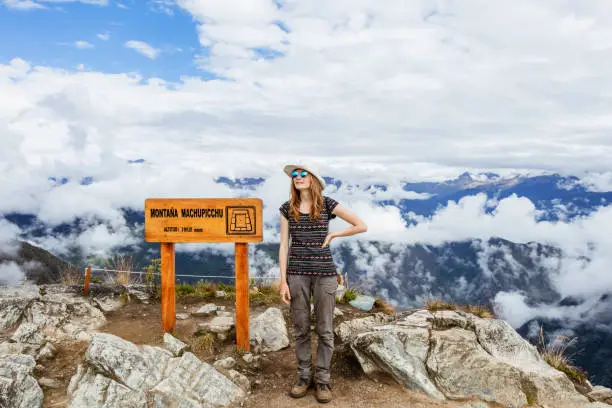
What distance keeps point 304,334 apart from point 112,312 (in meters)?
5.92

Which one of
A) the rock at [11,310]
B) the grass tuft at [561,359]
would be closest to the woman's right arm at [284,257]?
the grass tuft at [561,359]

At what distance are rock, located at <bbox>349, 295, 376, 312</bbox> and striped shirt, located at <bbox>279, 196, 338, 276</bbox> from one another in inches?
224

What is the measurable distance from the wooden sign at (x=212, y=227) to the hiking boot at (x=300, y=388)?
1859 mm

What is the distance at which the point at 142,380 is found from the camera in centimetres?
651

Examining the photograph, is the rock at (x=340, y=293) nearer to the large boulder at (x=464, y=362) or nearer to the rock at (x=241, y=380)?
the large boulder at (x=464, y=362)

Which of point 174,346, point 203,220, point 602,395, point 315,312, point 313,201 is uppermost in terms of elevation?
point 313,201

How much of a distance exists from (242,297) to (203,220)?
1558 mm

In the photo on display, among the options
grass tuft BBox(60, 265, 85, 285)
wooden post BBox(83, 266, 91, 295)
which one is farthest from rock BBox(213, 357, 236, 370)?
grass tuft BBox(60, 265, 85, 285)

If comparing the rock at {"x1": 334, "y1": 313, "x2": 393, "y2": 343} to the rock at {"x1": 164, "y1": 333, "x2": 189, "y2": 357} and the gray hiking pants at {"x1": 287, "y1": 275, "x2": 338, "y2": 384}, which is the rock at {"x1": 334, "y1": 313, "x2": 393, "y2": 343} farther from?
the rock at {"x1": 164, "y1": 333, "x2": 189, "y2": 357}

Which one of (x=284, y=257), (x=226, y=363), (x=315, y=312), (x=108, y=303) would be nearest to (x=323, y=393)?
(x=315, y=312)

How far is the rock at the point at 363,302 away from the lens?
11.7 meters

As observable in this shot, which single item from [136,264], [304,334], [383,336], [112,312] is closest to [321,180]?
[304,334]

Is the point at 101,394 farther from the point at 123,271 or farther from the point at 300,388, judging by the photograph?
the point at 123,271

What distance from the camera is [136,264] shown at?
15.1 metres
